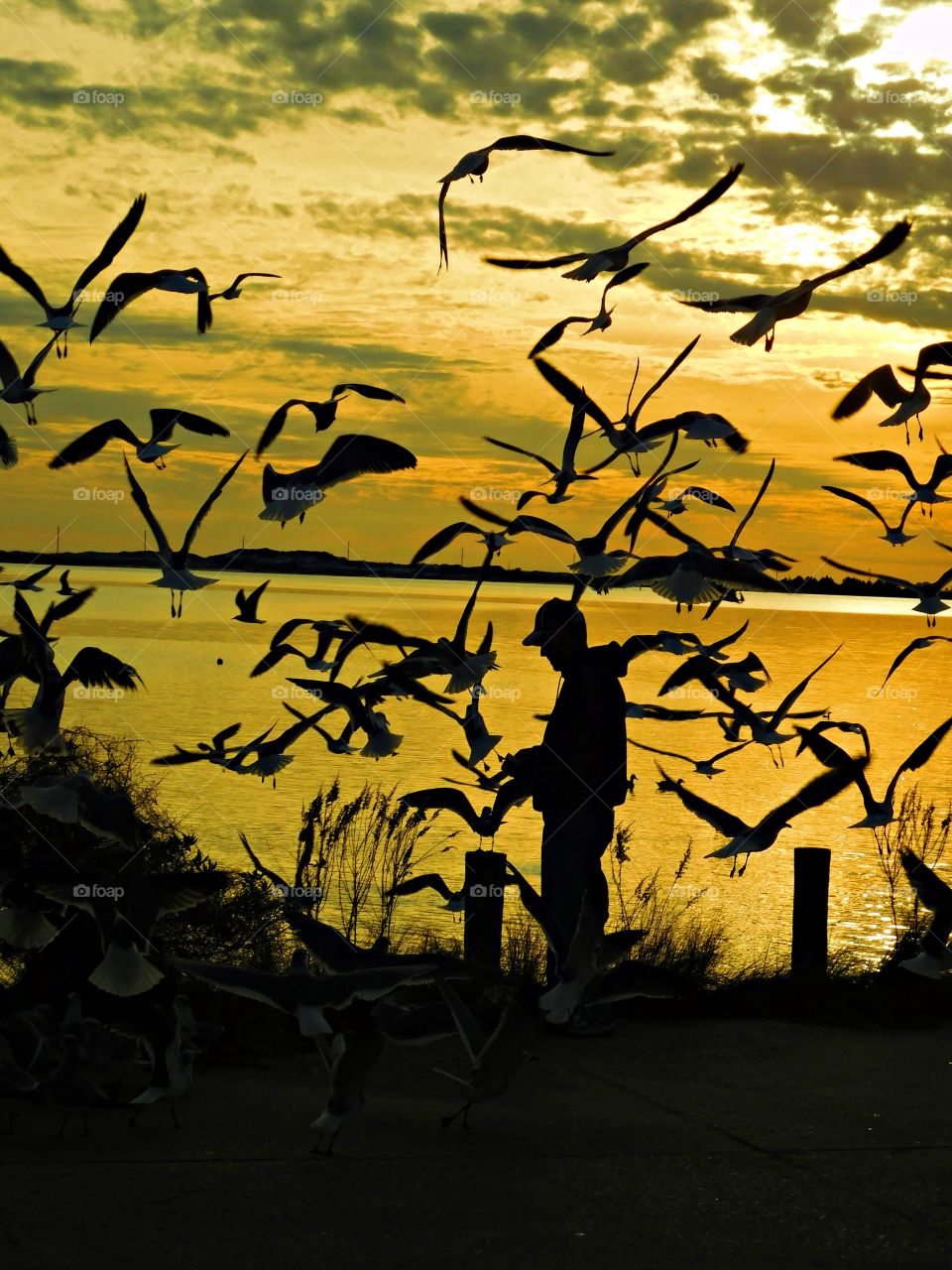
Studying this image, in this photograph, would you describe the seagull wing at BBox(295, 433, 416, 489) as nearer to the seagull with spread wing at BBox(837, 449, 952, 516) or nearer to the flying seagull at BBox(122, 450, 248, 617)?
the flying seagull at BBox(122, 450, 248, 617)

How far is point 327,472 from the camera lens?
6750mm

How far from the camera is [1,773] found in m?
10.7

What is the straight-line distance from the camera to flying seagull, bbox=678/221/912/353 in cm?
555

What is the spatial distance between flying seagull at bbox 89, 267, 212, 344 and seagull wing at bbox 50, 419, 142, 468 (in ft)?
1.44

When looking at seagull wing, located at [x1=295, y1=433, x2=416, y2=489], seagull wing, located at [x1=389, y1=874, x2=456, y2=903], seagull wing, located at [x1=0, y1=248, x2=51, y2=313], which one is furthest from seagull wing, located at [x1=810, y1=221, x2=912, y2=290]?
seagull wing, located at [x1=0, y1=248, x2=51, y2=313]

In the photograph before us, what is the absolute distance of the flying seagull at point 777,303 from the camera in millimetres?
5547

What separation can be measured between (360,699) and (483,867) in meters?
1.32

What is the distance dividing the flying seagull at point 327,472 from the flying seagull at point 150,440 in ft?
1.28

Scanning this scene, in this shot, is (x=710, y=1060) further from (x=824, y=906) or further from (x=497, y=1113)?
(x=824, y=906)

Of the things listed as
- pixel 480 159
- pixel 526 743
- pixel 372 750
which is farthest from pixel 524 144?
pixel 526 743

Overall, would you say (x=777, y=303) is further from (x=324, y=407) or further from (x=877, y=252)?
(x=324, y=407)

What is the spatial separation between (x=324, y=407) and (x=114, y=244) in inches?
43.7

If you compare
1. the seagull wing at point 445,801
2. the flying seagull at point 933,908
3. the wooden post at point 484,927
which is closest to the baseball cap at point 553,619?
the seagull wing at point 445,801

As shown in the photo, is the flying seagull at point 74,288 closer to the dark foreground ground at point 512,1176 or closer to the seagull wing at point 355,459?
the seagull wing at point 355,459
